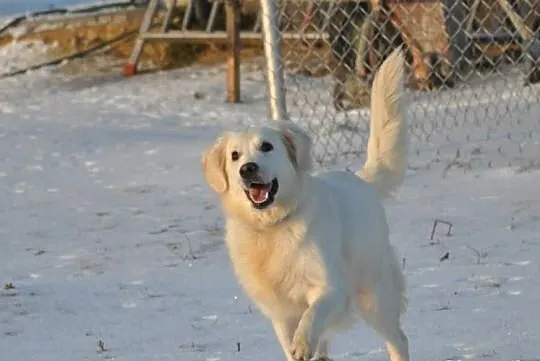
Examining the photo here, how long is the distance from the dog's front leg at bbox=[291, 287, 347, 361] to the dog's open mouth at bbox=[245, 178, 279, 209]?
301 mm

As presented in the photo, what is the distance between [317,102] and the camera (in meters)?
8.69

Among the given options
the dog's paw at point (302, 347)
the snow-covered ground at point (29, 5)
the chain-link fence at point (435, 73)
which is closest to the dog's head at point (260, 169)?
the dog's paw at point (302, 347)

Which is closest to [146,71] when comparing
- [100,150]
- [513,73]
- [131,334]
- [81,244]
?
[100,150]

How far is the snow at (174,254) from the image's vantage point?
438 centimetres

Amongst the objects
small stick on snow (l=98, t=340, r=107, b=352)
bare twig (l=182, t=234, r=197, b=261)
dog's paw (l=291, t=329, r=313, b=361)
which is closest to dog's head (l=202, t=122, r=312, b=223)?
dog's paw (l=291, t=329, r=313, b=361)

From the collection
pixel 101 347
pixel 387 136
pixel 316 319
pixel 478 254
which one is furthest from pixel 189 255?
pixel 316 319

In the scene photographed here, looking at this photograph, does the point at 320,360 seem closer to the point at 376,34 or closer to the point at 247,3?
the point at 376,34

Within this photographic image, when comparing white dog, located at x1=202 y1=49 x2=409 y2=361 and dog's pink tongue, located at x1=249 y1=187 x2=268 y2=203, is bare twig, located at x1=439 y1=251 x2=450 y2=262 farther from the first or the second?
dog's pink tongue, located at x1=249 y1=187 x2=268 y2=203

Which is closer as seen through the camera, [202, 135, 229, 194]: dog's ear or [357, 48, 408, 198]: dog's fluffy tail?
[202, 135, 229, 194]: dog's ear


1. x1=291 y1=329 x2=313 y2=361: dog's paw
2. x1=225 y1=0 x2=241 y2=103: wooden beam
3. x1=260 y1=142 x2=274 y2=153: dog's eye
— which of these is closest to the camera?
x1=291 y1=329 x2=313 y2=361: dog's paw

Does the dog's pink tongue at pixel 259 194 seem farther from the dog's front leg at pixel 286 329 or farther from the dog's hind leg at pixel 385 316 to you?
the dog's hind leg at pixel 385 316

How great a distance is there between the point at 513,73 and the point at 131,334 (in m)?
4.83

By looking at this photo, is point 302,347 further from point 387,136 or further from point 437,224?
point 437,224

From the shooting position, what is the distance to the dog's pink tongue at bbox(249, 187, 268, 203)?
379 cm
